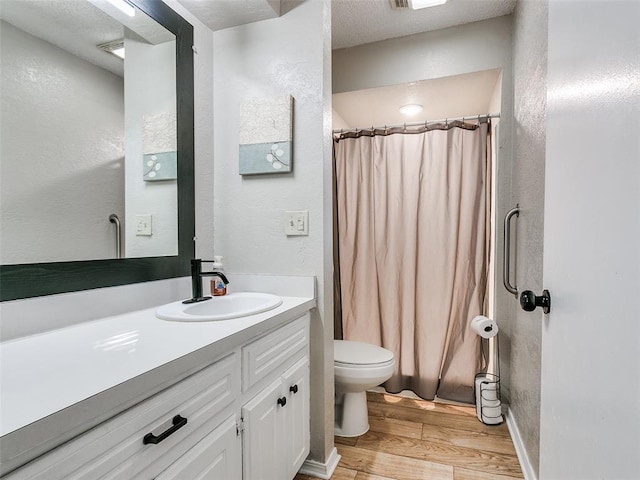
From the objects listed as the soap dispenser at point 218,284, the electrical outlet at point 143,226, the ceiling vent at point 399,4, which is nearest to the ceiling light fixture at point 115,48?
the electrical outlet at point 143,226

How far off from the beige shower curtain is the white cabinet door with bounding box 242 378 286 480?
1335mm

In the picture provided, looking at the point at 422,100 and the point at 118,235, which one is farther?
the point at 422,100

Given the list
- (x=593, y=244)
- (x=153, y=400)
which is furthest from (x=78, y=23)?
(x=593, y=244)

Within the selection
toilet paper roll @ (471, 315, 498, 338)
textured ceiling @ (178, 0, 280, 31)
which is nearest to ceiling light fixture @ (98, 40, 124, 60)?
textured ceiling @ (178, 0, 280, 31)

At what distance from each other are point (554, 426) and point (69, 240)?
149 centimetres

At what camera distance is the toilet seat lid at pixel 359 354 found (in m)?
1.88

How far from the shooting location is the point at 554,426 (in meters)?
0.80

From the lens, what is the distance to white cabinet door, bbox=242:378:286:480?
1060 mm

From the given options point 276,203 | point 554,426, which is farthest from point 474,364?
point 276,203

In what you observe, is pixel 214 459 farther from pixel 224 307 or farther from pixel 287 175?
pixel 287 175

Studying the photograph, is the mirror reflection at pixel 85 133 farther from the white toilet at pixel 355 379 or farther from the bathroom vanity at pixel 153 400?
the white toilet at pixel 355 379

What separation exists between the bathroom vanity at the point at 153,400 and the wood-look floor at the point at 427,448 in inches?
20.4

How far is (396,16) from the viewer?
2119mm

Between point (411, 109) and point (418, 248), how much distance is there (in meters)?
1.28
